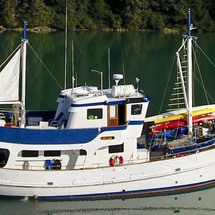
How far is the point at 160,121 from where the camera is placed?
64.1 ft

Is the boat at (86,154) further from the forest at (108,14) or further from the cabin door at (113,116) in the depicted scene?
the forest at (108,14)

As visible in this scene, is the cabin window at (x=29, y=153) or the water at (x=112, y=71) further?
the water at (x=112, y=71)

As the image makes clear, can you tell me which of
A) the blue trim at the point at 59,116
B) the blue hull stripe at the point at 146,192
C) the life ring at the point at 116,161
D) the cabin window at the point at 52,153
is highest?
the blue trim at the point at 59,116

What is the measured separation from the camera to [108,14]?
74.9 meters

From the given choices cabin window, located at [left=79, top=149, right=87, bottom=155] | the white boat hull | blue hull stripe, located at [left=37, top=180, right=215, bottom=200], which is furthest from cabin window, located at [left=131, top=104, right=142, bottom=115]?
blue hull stripe, located at [left=37, top=180, right=215, bottom=200]

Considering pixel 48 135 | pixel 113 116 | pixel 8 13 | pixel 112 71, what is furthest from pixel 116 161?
pixel 8 13

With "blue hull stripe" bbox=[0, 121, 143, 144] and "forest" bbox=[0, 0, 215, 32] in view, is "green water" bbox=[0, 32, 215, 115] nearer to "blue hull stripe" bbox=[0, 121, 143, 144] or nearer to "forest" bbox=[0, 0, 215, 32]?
"forest" bbox=[0, 0, 215, 32]

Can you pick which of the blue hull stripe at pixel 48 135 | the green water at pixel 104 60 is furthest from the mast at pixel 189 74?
the green water at pixel 104 60

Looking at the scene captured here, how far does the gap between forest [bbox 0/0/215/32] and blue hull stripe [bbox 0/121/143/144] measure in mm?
52892

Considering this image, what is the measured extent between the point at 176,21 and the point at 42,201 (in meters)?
62.8

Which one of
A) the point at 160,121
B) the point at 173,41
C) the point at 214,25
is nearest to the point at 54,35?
the point at 173,41

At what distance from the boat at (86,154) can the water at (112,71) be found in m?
0.34

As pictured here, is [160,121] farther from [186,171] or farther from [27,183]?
[27,183]

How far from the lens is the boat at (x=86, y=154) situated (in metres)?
16.4
